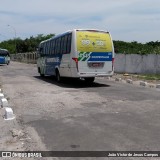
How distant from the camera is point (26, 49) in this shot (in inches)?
3935

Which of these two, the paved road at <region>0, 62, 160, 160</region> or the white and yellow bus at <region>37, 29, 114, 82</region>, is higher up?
the white and yellow bus at <region>37, 29, 114, 82</region>

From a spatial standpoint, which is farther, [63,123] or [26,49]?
[26,49]

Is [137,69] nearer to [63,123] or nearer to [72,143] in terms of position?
[63,123]

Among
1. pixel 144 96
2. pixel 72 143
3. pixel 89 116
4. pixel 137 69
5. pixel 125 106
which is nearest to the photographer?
pixel 72 143

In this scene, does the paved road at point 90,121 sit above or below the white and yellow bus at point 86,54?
below

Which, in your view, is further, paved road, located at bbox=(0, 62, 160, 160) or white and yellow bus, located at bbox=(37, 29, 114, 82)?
white and yellow bus, located at bbox=(37, 29, 114, 82)

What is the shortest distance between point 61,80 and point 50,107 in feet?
32.7

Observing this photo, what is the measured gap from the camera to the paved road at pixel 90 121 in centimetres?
693

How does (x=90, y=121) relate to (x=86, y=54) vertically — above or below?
below

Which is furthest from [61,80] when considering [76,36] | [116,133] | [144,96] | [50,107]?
[116,133]

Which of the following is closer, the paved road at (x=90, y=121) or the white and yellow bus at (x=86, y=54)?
the paved road at (x=90, y=121)

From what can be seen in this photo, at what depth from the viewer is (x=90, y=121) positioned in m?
9.05

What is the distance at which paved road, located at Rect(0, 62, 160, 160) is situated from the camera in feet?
22.7

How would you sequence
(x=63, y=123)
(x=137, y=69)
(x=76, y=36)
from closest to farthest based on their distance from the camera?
(x=63, y=123) → (x=76, y=36) → (x=137, y=69)
